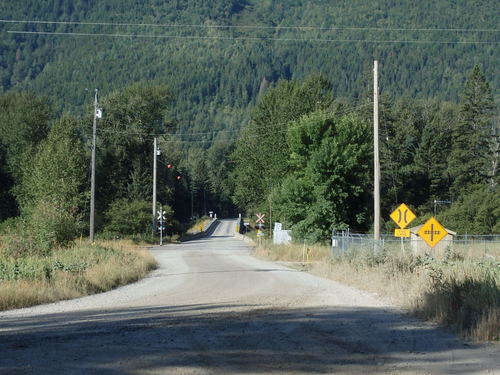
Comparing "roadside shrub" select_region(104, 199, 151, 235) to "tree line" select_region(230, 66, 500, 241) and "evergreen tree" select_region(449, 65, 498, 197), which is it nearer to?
"tree line" select_region(230, 66, 500, 241)

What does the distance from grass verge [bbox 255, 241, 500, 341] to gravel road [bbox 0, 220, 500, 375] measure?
1.57 ft

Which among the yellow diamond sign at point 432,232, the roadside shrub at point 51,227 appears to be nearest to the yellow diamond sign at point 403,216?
the yellow diamond sign at point 432,232

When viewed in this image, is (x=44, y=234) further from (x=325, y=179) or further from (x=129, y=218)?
(x=129, y=218)

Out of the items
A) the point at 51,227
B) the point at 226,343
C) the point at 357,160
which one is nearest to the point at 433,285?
the point at 226,343

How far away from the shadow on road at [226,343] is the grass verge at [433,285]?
58 centimetres

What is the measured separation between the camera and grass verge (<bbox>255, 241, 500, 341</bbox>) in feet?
42.5

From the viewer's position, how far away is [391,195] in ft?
274

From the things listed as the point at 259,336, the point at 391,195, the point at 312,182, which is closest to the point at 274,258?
the point at 312,182

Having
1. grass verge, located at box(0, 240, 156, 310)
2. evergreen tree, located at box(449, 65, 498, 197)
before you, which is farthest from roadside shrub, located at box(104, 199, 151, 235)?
grass verge, located at box(0, 240, 156, 310)

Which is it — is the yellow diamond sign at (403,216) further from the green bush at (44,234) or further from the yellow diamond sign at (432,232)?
the green bush at (44,234)

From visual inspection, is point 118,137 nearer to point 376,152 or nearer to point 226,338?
point 376,152

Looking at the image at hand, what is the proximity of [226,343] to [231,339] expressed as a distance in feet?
1.30

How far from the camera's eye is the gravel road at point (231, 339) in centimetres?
983

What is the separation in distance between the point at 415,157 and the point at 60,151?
40.6m
